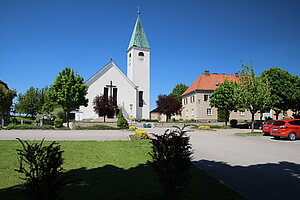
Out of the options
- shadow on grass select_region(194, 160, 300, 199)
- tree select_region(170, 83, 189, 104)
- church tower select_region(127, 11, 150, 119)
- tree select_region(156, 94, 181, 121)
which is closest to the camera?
shadow on grass select_region(194, 160, 300, 199)

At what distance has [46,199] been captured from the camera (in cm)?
328

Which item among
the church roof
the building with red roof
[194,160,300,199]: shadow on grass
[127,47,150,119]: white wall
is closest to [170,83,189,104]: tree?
the building with red roof

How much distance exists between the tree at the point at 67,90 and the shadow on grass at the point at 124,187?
24483 millimetres

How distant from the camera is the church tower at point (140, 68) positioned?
51.1 meters

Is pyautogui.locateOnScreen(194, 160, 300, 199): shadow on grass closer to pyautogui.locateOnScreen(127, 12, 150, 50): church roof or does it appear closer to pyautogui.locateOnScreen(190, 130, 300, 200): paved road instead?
pyautogui.locateOnScreen(190, 130, 300, 200): paved road

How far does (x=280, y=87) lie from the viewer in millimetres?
33438

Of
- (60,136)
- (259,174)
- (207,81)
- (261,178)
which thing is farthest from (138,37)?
(261,178)

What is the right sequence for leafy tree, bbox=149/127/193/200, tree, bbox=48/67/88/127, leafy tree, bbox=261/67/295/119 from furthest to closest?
leafy tree, bbox=261/67/295/119 → tree, bbox=48/67/88/127 → leafy tree, bbox=149/127/193/200

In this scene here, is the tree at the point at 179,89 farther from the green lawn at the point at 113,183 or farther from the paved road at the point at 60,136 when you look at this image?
the green lawn at the point at 113,183

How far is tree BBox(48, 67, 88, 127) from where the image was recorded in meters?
29.6

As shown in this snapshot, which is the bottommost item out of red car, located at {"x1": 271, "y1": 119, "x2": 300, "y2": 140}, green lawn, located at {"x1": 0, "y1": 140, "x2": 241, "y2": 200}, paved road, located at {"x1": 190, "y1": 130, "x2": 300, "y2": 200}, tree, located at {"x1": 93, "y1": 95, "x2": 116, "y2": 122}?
paved road, located at {"x1": 190, "y1": 130, "x2": 300, "y2": 200}

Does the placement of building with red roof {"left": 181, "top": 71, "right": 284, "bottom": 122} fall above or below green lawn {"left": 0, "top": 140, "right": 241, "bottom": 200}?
above

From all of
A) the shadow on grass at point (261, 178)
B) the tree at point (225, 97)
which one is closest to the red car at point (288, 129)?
the shadow on grass at point (261, 178)

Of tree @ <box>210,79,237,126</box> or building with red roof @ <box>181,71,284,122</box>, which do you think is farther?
building with red roof @ <box>181,71,284,122</box>
